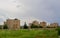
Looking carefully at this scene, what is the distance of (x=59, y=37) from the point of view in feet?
68.6

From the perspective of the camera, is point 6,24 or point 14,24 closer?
point 14,24

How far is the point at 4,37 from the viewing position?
69.3 ft

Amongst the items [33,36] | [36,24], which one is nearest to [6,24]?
[36,24]

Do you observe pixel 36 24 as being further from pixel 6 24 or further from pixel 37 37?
pixel 37 37

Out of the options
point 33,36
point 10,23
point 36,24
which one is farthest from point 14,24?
point 33,36

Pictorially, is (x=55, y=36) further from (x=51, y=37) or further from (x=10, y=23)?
(x=10, y=23)

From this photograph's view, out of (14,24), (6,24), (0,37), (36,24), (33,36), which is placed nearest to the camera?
(0,37)

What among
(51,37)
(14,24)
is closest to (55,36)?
(51,37)

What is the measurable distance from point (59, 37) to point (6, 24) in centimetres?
3252

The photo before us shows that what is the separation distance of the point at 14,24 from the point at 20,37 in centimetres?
2750

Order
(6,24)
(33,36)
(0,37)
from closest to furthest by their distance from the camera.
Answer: (0,37) → (33,36) → (6,24)

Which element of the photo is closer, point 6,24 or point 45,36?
point 45,36

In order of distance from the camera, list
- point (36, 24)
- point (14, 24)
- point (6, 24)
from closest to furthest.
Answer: point (14, 24), point (6, 24), point (36, 24)

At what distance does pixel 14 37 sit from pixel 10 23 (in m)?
28.8
